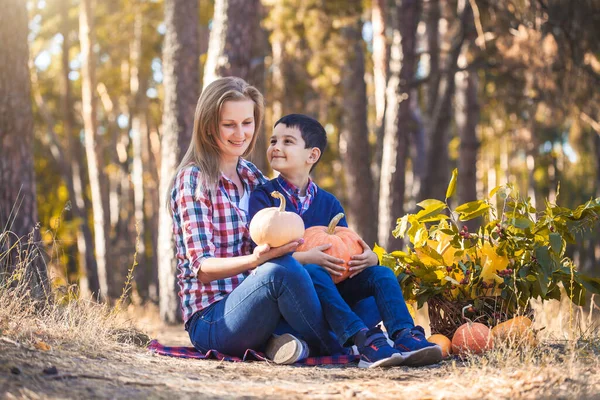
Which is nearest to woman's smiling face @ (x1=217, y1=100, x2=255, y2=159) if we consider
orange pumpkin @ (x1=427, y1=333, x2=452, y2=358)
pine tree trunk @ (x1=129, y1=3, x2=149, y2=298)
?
orange pumpkin @ (x1=427, y1=333, x2=452, y2=358)

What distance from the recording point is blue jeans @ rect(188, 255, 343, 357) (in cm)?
384

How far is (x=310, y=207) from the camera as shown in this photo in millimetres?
4531

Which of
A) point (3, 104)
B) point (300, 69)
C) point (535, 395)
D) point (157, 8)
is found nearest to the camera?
point (535, 395)

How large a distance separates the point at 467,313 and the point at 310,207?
44.2 inches

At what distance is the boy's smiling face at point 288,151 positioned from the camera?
4410mm

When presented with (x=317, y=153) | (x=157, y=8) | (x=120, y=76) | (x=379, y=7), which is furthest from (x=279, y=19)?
(x=317, y=153)

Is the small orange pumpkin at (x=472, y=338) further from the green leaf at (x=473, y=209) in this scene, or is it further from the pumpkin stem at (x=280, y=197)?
the pumpkin stem at (x=280, y=197)

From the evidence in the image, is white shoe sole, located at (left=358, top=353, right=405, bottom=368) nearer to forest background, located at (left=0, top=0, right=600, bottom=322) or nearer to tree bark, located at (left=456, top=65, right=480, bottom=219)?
forest background, located at (left=0, top=0, right=600, bottom=322)

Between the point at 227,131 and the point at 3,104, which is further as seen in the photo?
the point at 3,104

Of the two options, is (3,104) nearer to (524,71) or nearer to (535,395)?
(535,395)

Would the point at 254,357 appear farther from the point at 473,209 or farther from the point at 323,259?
the point at 473,209

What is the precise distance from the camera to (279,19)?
577 inches

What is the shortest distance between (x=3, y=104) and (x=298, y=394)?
13.4 feet

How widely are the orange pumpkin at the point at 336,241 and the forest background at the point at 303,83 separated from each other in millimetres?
1569
